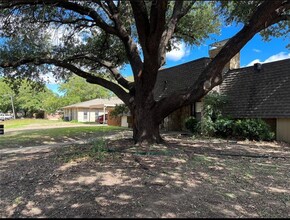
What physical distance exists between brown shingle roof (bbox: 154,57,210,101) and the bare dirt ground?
10.1 m

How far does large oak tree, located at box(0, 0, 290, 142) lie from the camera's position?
8258 millimetres

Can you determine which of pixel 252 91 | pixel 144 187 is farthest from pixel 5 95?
pixel 144 187

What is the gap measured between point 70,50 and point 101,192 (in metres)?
9.28

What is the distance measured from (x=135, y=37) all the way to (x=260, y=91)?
23.2ft

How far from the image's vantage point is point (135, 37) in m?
13.9

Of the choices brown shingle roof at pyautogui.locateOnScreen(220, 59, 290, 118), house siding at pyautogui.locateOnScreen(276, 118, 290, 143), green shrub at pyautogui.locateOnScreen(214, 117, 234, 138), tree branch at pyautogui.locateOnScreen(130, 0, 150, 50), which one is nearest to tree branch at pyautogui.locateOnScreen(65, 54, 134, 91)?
tree branch at pyautogui.locateOnScreen(130, 0, 150, 50)

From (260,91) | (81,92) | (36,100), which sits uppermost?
(81,92)

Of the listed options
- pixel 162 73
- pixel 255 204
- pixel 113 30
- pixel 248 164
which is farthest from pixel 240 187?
pixel 162 73

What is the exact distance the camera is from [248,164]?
6957 millimetres

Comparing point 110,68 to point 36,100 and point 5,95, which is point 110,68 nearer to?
point 36,100

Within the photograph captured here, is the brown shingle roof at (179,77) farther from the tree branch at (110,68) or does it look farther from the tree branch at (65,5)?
the tree branch at (65,5)

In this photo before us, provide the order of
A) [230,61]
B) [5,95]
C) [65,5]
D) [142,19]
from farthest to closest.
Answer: [5,95] → [230,61] → [65,5] → [142,19]

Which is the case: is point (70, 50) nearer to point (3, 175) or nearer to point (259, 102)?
point (3, 175)

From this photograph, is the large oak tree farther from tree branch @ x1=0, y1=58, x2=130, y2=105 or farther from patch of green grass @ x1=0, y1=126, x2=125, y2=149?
patch of green grass @ x1=0, y1=126, x2=125, y2=149
